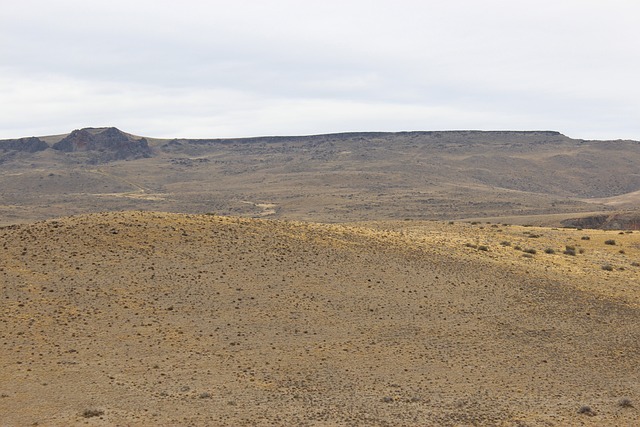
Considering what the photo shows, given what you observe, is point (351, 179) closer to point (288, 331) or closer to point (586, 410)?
point (288, 331)

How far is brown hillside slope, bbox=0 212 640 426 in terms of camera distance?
1575 cm

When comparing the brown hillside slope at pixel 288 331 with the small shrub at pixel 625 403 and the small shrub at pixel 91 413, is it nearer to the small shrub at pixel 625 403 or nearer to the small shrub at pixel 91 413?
the small shrub at pixel 91 413

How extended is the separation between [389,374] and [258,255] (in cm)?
944

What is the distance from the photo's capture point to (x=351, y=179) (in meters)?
134

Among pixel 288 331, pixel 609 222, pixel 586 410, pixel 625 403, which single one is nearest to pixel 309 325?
pixel 288 331

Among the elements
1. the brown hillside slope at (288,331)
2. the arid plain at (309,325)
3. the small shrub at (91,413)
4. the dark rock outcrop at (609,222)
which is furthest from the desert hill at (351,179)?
the small shrub at (91,413)

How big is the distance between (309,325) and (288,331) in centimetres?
80

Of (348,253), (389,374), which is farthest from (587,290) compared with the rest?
(389,374)

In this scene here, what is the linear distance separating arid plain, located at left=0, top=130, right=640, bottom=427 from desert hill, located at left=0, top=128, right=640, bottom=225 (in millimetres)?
40846

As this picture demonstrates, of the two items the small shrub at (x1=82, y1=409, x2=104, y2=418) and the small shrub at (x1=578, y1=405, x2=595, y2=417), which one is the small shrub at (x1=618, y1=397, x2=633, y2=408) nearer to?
the small shrub at (x1=578, y1=405, x2=595, y2=417)

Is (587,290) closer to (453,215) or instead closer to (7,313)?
(7,313)

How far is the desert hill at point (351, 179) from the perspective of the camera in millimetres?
98438

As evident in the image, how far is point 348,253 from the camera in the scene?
Result: 1073 inches

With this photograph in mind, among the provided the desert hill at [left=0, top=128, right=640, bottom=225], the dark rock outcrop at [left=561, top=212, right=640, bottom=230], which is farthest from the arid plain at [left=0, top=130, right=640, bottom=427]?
the desert hill at [left=0, top=128, right=640, bottom=225]
